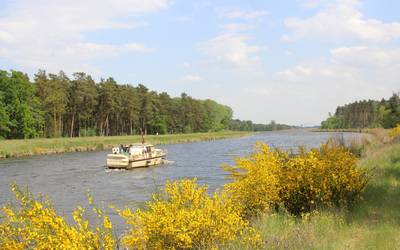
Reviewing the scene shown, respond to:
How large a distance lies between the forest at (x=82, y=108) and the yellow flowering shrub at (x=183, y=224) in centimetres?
5866

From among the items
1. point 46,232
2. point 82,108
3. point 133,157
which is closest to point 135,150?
point 133,157

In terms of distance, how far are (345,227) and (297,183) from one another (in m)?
2.30

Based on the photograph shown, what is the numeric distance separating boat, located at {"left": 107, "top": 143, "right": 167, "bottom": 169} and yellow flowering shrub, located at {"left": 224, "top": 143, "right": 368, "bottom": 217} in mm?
26744

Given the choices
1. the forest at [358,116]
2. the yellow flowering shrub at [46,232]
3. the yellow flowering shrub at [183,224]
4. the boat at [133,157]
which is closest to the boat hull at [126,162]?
the boat at [133,157]

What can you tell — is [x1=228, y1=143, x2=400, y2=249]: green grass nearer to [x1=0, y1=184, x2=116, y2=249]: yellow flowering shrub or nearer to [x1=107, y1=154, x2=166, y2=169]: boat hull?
[x1=0, y1=184, x2=116, y2=249]: yellow flowering shrub

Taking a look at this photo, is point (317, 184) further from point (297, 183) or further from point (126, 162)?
point (126, 162)

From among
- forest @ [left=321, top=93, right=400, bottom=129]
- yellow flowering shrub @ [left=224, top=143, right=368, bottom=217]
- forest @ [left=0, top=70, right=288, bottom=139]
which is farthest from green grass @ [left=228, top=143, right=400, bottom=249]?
forest @ [left=321, top=93, right=400, bottom=129]

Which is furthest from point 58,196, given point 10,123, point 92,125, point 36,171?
point 92,125

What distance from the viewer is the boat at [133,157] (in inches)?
1430

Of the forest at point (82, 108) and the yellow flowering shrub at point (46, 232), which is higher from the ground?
the forest at point (82, 108)

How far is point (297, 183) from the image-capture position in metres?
10.4

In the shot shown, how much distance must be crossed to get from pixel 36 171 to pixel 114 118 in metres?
66.2

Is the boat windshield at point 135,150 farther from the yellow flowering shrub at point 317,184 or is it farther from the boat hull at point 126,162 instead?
the yellow flowering shrub at point 317,184

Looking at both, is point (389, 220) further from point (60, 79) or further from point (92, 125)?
point (92, 125)
